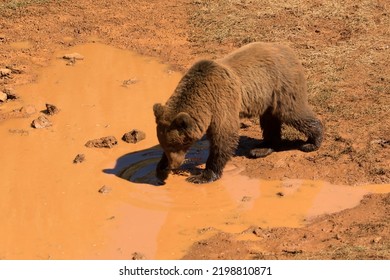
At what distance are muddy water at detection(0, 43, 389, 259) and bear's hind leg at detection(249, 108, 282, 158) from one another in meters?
0.53

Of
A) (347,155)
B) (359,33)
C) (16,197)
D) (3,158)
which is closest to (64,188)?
(16,197)

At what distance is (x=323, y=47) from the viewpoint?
47.9 ft

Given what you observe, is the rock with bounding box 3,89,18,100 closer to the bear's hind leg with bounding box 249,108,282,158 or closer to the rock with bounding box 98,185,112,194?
the rock with bounding box 98,185,112,194

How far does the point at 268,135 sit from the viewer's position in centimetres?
1108

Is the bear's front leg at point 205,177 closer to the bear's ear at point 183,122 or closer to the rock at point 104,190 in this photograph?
the bear's ear at point 183,122

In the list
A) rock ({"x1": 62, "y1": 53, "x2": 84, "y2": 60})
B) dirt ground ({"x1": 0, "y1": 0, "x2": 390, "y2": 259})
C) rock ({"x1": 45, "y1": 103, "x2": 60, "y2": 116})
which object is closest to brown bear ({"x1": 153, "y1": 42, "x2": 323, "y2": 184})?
dirt ground ({"x1": 0, "y1": 0, "x2": 390, "y2": 259})

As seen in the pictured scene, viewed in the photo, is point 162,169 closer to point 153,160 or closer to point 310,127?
point 153,160

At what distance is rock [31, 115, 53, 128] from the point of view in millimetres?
11665

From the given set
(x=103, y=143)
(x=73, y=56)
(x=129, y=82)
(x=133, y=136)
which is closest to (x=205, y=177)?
(x=133, y=136)

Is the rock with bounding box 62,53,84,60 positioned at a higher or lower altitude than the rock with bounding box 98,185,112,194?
higher

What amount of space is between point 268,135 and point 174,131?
7.01ft

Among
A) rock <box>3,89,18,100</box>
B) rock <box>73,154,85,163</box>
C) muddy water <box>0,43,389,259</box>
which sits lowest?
muddy water <box>0,43,389,259</box>

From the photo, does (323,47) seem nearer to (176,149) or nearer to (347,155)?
(347,155)
